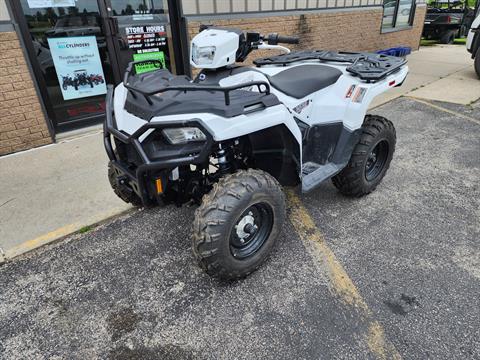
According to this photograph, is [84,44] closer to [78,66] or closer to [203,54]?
[78,66]

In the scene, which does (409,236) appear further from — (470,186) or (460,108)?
(460,108)

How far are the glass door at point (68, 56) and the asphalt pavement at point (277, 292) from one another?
2.71m

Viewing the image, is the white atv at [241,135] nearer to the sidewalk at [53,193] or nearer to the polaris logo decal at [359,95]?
the polaris logo decal at [359,95]

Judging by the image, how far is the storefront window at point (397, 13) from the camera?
10.5m

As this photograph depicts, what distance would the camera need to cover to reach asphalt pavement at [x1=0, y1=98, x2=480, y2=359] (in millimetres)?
2027

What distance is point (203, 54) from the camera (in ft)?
8.18

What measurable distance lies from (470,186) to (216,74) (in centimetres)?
293

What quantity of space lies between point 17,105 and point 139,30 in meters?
2.10

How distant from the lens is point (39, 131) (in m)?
4.69

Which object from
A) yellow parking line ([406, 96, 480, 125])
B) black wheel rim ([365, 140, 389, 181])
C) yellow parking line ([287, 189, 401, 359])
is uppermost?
black wheel rim ([365, 140, 389, 181])

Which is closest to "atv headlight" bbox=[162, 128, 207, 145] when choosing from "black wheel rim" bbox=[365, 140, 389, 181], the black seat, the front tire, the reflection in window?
the front tire

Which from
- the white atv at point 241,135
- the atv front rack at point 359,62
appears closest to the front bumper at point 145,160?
the white atv at point 241,135

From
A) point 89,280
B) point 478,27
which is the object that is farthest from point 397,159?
point 478,27

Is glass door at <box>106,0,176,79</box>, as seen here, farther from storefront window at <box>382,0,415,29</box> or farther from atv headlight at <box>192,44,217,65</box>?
storefront window at <box>382,0,415,29</box>
